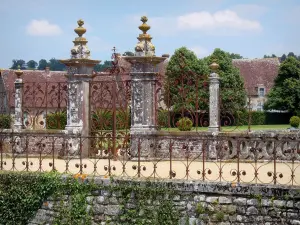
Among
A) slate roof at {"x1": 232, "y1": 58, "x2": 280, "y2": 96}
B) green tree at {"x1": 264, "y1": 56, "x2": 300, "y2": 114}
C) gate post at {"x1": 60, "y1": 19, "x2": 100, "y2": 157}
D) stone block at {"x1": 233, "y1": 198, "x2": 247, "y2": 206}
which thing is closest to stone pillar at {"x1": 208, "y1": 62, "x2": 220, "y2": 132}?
gate post at {"x1": 60, "y1": 19, "x2": 100, "y2": 157}

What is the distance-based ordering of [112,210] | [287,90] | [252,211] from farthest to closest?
[287,90] → [112,210] → [252,211]

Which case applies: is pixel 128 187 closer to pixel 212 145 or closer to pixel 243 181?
pixel 243 181

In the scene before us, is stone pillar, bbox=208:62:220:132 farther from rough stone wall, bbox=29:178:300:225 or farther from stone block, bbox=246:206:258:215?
stone block, bbox=246:206:258:215

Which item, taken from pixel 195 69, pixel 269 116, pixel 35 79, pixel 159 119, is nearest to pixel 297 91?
pixel 269 116

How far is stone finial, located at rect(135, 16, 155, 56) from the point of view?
16.2 meters

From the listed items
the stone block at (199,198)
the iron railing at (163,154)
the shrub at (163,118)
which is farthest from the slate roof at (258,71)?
the stone block at (199,198)

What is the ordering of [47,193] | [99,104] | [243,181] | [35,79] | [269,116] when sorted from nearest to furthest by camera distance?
[243,181] < [47,193] < [99,104] < [35,79] < [269,116]

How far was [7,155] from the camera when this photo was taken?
58.0ft

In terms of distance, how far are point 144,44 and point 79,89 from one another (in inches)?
91.5

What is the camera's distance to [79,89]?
55.8 ft

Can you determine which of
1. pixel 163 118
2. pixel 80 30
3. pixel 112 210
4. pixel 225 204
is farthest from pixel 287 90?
pixel 225 204

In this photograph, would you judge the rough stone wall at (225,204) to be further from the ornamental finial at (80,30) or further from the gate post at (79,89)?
the ornamental finial at (80,30)

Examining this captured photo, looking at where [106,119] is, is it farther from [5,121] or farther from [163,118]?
[5,121]

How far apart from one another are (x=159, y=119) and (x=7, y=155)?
4.72 meters
